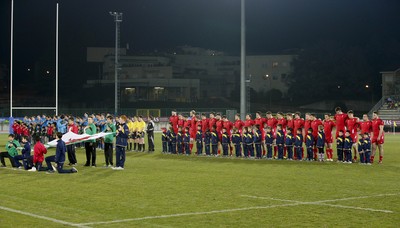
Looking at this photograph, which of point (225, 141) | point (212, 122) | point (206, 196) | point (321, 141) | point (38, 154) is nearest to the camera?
point (206, 196)

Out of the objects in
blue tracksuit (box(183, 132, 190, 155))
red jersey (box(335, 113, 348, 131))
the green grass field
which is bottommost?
the green grass field

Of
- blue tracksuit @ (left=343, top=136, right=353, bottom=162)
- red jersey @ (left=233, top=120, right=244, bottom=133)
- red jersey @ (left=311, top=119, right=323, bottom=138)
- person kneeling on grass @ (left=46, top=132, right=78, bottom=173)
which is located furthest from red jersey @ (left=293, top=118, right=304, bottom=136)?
person kneeling on grass @ (left=46, top=132, right=78, bottom=173)

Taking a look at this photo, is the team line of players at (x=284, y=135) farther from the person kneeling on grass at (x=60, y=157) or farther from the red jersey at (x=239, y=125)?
the person kneeling on grass at (x=60, y=157)

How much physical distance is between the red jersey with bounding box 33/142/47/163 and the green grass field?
62cm

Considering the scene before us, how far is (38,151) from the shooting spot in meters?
18.1

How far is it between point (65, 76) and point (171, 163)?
67.2 metres

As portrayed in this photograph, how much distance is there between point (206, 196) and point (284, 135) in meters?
10.5

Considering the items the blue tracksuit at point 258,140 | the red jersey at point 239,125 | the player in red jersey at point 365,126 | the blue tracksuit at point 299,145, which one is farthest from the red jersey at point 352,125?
the red jersey at point 239,125

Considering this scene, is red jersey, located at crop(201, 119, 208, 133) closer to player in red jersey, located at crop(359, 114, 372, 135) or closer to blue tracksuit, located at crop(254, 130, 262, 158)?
blue tracksuit, located at crop(254, 130, 262, 158)

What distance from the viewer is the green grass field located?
10.1 m

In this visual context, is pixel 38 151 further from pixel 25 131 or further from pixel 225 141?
pixel 25 131

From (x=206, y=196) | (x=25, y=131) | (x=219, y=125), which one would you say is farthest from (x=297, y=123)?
(x=25, y=131)

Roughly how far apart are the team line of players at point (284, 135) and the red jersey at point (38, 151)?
8.31 m

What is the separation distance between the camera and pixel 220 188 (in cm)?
1429
